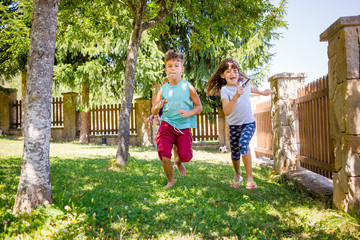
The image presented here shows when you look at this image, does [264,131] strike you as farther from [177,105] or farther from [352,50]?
[352,50]

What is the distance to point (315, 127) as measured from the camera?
15.4 feet

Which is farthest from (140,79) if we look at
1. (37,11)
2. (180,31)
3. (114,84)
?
(37,11)

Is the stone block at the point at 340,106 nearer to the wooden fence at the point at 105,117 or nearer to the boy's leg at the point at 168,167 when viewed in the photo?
the boy's leg at the point at 168,167

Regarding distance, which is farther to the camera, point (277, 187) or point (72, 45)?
point (72, 45)

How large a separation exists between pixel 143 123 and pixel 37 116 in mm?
11427

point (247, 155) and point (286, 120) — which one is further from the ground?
point (286, 120)

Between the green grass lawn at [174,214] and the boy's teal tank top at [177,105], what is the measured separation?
951mm

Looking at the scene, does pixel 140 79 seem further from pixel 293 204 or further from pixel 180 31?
pixel 293 204

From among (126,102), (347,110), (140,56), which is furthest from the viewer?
(140,56)

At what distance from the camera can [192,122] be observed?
418cm

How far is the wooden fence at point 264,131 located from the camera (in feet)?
24.8

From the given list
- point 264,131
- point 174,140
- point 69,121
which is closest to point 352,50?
point 174,140

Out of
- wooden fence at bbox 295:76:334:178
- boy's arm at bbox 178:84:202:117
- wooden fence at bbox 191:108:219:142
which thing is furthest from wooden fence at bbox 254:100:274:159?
wooden fence at bbox 191:108:219:142

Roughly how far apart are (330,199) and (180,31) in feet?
37.2
